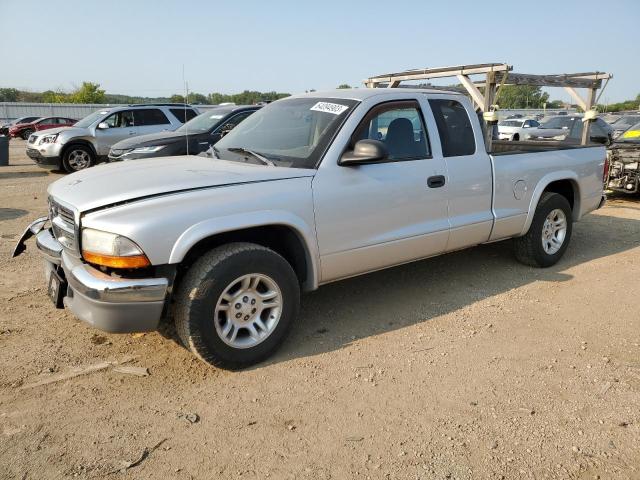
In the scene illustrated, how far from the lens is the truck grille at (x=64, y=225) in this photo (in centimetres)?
313

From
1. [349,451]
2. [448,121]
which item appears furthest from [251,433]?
[448,121]

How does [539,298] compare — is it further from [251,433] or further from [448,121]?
[251,433]

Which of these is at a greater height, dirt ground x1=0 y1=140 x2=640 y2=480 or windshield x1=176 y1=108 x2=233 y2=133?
windshield x1=176 y1=108 x2=233 y2=133

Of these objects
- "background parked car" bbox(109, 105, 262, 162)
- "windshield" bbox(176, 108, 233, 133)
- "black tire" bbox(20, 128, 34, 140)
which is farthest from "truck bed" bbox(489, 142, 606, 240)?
"black tire" bbox(20, 128, 34, 140)

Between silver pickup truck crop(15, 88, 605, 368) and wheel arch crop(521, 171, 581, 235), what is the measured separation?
16cm

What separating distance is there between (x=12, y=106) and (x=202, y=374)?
150ft

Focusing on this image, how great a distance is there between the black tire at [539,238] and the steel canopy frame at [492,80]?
3.17ft

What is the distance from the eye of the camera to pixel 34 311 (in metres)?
4.22

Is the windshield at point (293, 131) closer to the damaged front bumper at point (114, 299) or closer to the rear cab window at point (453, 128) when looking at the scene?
the rear cab window at point (453, 128)

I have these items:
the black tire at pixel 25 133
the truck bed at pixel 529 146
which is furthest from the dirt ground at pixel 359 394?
the black tire at pixel 25 133

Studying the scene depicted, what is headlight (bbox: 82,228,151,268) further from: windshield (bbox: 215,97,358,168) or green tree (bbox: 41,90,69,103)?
green tree (bbox: 41,90,69,103)

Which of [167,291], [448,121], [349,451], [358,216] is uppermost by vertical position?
[448,121]

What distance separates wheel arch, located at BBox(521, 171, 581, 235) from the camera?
5172mm

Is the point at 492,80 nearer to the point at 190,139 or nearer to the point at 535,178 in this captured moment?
the point at 535,178
